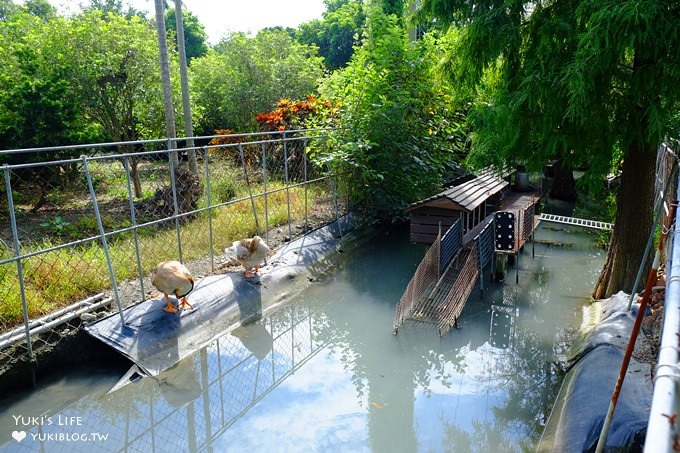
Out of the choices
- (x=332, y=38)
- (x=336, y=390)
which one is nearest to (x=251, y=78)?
(x=336, y=390)

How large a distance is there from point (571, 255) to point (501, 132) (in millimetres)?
5237

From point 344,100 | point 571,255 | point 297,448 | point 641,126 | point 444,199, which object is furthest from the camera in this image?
point 344,100

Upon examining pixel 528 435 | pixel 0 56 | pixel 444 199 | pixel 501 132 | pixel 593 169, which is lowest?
pixel 528 435

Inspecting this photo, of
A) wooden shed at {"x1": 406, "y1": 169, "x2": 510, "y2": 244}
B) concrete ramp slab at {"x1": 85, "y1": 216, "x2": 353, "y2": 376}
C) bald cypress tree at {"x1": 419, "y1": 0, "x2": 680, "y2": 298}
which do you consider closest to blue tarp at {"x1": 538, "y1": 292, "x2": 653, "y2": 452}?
bald cypress tree at {"x1": 419, "y1": 0, "x2": 680, "y2": 298}

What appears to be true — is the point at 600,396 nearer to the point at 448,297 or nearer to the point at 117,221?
the point at 448,297

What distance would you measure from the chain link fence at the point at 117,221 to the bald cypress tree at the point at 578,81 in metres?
3.42

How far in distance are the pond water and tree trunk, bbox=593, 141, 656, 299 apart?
0.94 metres

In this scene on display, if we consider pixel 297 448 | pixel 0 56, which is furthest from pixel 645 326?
pixel 0 56

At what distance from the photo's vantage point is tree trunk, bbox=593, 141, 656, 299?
6.38m

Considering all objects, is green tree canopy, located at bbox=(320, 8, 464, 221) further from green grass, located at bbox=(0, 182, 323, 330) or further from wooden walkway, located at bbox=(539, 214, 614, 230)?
wooden walkway, located at bbox=(539, 214, 614, 230)

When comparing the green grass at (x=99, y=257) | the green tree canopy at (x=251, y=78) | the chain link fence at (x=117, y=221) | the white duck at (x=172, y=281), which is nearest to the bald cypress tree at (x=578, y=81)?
the chain link fence at (x=117, y=221)

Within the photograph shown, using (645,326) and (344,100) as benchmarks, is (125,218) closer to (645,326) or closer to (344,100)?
(344,100)

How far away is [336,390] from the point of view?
5.62 m

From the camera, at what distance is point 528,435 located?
4785 millimetres
